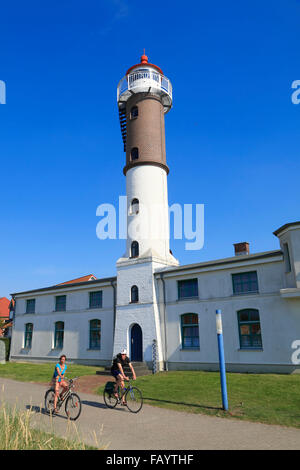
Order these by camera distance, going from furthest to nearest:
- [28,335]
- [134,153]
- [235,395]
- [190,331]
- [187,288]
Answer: [28,335] < [134,153] < [187,288] < [190,331] < [235,395]

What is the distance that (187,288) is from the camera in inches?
867

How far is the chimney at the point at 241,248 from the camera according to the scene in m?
25.5

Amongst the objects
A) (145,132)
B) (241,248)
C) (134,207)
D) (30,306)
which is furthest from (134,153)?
(30,306)

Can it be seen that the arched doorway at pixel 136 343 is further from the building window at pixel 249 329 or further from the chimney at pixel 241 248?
the chimney at pixel 241 248

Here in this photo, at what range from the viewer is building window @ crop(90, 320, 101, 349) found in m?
25.8

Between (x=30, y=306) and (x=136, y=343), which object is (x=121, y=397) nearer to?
(x=136, y=343)

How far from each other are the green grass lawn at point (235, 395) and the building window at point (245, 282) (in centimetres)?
471

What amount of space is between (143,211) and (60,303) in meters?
11.8

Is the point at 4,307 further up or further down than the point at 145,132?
further down

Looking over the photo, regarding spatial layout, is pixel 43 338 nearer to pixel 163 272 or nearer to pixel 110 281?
pixel 110 281

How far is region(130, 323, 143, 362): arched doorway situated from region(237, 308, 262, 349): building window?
698cm

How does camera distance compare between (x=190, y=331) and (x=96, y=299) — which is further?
(x=96, y=299)

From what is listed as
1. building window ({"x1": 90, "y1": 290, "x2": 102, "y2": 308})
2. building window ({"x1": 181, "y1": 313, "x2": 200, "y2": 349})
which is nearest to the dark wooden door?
building window ({"x1": 181, "y1": 313, "x2": 200, "y2": 349})

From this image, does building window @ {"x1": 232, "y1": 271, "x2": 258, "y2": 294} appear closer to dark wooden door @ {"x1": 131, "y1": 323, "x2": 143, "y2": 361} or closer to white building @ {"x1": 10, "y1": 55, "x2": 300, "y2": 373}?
white building @ {"x1": 10, "y1": 55, "x2": 300, "y2": 373}
